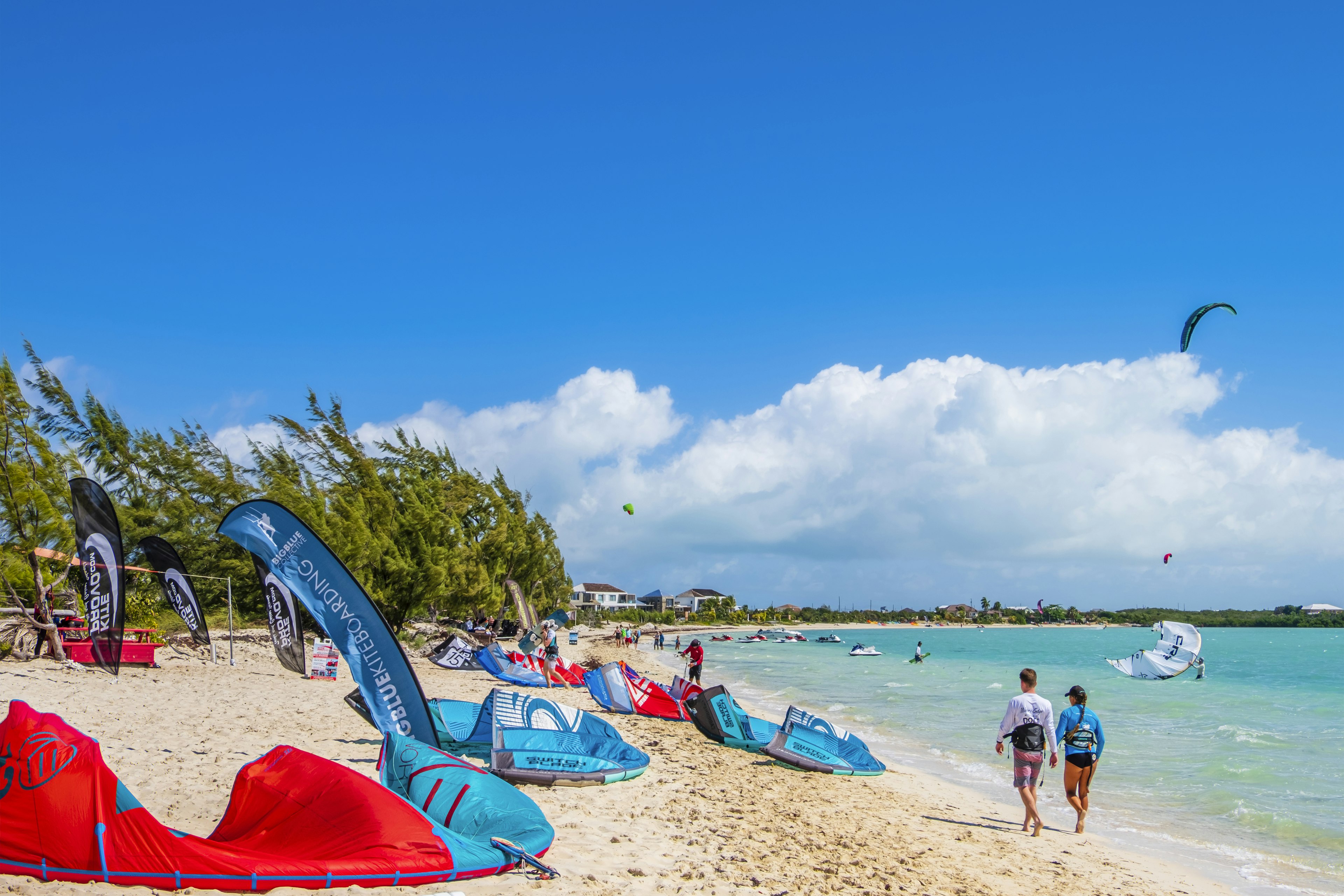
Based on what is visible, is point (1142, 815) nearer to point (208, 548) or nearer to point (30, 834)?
point (30, 834)

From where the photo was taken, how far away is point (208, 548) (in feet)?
88.6

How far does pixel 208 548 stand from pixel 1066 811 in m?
25.5

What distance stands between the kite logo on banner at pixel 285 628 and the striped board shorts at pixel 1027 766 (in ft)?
39.0

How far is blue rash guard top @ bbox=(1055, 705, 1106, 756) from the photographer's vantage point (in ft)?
27.4

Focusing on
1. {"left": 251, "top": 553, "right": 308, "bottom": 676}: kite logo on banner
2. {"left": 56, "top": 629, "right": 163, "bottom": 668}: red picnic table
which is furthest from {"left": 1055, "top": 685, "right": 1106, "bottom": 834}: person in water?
{"left": 56, "top": 629, "right": 163, "bottom": 668}: red picnic table

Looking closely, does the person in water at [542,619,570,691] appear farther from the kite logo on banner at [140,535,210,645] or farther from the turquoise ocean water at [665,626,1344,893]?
the kite logo on banner at [140,535,210,645]

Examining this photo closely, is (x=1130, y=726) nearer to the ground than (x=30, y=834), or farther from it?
nearer to the ground

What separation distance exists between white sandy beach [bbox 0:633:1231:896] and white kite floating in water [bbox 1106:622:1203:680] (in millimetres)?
10334

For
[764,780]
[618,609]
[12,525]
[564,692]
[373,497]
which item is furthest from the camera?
[618,609]

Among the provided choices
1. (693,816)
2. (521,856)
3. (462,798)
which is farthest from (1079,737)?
(462,798)

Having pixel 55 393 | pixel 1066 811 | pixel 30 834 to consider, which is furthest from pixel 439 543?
pixel 30 834

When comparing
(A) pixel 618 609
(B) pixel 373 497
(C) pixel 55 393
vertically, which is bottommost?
(A) pixel 618 609

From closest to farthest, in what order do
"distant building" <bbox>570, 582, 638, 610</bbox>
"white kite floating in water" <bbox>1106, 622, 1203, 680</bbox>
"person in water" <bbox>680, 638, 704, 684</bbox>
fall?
"white kite floating in water" <bbox>1106, 622, 1203, 680</bbox> < "person in water" <bbox>680, 638, 704, 684</bbox> < "distant building" <bbox>570, 582, 638, 610</bbox>

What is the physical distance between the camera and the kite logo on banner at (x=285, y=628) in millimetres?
15047
